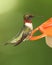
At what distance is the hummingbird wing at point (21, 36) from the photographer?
757 millimetres

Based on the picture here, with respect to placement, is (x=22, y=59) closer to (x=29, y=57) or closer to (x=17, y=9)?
(x=29, y=57)

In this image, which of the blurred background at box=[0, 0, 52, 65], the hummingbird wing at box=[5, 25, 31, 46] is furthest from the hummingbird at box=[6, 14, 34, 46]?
the blurred background at box=[0, 0, 52, 65]

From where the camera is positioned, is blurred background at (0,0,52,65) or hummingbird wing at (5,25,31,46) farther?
blurred background at (0,0,52,65)

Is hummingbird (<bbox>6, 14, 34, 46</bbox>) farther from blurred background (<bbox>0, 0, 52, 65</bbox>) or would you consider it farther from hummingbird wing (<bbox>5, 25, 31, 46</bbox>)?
blurred background (<bbox>0, 0, 52, 65</bbox>)

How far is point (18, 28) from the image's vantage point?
171cm

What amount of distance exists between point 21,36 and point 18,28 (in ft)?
3.04

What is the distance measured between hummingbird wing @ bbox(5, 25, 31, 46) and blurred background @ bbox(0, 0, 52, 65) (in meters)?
0.62

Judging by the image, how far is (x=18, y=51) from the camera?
211cm

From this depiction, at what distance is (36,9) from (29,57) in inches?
24.6

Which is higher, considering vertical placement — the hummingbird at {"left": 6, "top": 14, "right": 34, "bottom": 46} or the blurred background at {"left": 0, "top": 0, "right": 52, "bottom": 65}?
the hummingbird at {"left": 6, "top": 14, "right": 34, "bottom": 46}

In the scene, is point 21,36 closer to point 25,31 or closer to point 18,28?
point 25,31

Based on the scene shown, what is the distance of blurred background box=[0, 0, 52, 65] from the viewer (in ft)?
5.26

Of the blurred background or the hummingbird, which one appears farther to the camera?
the blurred background

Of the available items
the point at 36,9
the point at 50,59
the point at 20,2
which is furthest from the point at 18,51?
the point at 20,2
